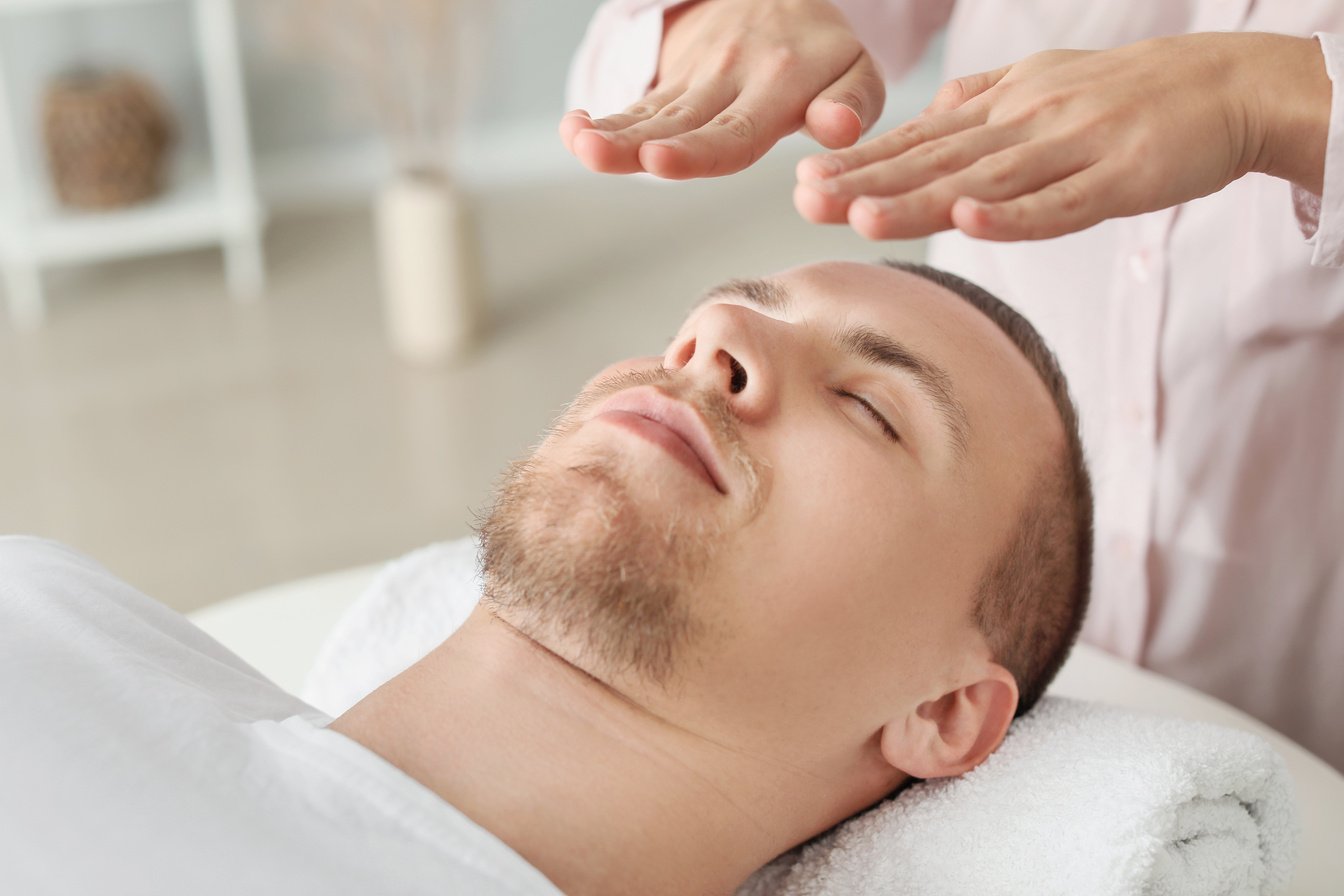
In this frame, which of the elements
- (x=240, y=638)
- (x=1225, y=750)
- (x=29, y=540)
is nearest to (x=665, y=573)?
(x=1225, y=750)

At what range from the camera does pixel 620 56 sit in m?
1.29

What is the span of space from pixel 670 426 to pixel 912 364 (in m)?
0.21

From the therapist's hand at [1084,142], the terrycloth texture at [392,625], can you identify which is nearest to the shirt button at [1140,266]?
the therapist's hand at [1084,142]

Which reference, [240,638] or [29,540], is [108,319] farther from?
[29,540]

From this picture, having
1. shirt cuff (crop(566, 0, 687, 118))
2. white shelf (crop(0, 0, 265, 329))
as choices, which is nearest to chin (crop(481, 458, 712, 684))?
shirt cuff (crop(566, 0, 687, 118))

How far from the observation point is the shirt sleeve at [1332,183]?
87 centimetres

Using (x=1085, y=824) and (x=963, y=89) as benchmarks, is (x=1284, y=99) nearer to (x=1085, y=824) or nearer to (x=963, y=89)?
(x=963, y=89)

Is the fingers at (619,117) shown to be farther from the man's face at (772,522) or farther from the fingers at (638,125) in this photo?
the man's face at (772,522)

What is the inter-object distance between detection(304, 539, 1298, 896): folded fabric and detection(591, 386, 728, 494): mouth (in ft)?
1.01

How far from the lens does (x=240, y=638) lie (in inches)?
55.6

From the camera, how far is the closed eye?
104cm

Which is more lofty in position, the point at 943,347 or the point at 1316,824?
the point at 943,347

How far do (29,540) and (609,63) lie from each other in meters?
0.66

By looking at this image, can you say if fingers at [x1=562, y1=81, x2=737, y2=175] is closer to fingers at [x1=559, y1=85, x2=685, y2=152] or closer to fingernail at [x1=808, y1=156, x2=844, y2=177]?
fingers at [x1=559, y1=85, x2=685, y2=152]
